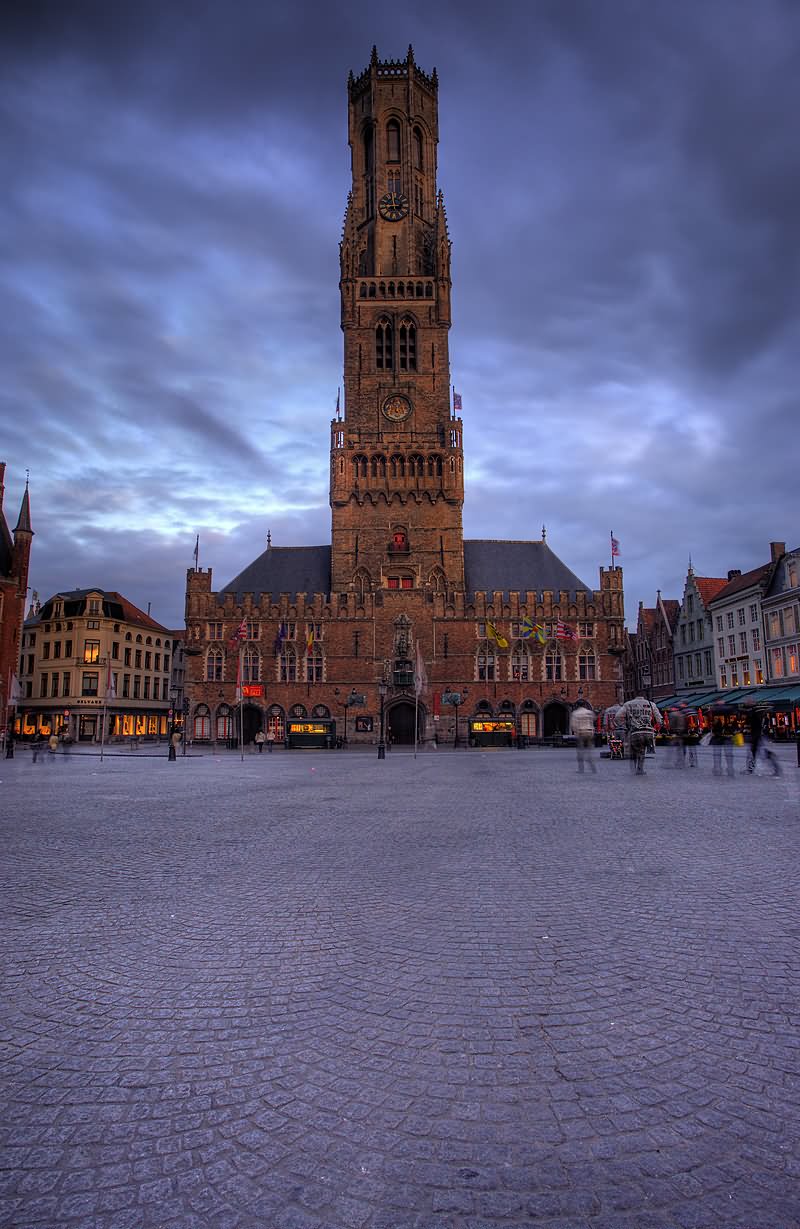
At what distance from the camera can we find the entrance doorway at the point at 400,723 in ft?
176

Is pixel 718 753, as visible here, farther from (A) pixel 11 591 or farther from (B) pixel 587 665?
(A) pixel 11 591

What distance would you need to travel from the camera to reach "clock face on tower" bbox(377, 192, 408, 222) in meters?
60.3

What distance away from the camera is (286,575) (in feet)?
189

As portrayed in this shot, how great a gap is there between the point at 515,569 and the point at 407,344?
68.4 ft

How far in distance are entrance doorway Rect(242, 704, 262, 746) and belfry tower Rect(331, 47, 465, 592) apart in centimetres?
1137

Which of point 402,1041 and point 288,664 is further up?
point 288,664

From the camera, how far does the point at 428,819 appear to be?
437 inches

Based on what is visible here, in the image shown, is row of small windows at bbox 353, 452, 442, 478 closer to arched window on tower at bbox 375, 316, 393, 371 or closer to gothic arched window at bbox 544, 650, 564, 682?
arched window on tower at bbox 375, 316, 393, 371

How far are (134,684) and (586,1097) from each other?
244 ft

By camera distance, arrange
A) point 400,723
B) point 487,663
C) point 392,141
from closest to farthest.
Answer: point 487,663
point 400,723
point 392,141

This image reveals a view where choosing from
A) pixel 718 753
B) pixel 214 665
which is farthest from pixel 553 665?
pixel 718 753

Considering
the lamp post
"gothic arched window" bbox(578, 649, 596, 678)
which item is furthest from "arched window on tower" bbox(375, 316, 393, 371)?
"gothic arched window" bbox(578, 649, 596, 678)

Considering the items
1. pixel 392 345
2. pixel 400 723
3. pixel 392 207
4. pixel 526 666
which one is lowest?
pixel 400 723

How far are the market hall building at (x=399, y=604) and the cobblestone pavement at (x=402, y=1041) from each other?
43831 millimetres
